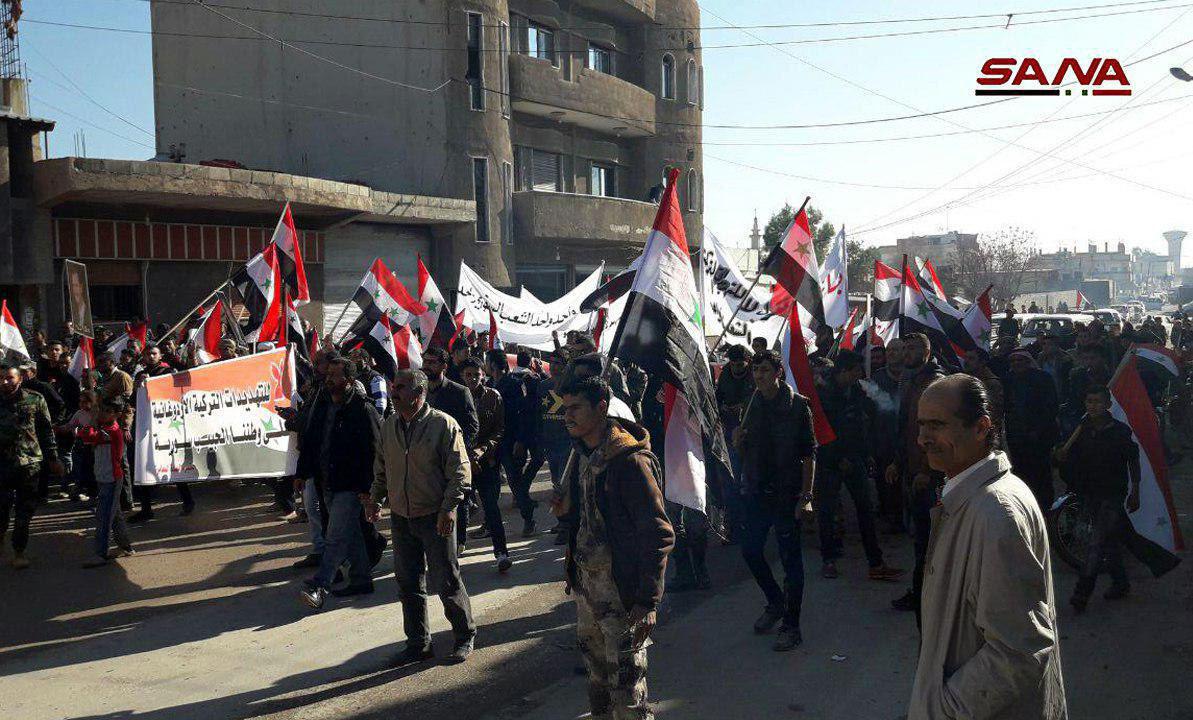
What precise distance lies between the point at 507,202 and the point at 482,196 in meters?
0.95

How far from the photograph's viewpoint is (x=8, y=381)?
8.19 metres

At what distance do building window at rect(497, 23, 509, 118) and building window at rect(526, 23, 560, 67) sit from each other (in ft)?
7.27

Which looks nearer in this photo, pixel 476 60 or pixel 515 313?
pixel 515 313

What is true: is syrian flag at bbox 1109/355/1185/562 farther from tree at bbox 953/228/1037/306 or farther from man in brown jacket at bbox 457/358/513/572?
Answer: tree at bbox 953/228/1037/306

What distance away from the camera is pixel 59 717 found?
17.1 ft

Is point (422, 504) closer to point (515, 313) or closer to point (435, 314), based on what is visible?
point (435, 314)

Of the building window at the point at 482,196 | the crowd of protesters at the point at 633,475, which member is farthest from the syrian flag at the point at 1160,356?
the building window at the point at 482,196

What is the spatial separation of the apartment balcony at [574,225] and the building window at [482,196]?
60.0 inches

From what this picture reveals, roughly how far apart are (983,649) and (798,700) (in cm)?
305

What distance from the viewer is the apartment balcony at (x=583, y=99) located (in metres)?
26.7

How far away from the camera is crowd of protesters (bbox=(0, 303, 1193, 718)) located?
2.61 metres

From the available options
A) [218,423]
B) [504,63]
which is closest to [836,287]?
[218,423]

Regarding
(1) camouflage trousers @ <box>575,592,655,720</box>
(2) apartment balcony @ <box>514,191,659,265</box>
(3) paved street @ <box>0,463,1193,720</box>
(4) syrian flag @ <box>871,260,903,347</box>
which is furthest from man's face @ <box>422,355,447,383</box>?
(2) apartment balcony @ <box>514,191,659,265</box>

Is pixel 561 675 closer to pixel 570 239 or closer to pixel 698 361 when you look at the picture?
pixel 698 361
